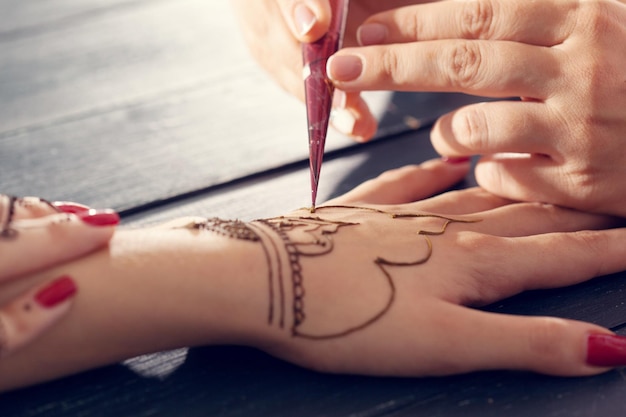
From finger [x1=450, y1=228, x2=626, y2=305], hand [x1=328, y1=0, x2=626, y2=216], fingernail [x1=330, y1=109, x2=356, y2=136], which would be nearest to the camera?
finger [x1=450, y1=228, x2=626, y2=305]

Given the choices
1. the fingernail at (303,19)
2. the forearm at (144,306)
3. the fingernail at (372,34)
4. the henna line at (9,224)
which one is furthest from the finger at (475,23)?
the henna line at (9,224)

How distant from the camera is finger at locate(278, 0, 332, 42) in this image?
3.31 ft

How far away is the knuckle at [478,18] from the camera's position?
3.27 feet

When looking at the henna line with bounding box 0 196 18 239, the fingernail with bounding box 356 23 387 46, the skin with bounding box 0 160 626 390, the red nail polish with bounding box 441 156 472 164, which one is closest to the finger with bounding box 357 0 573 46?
the fingernail with bounding box 356 23 387 46

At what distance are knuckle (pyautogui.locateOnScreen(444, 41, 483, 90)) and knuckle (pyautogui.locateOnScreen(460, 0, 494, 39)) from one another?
4 cm

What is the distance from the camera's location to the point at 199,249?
2.55 feet

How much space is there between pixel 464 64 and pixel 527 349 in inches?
17.3

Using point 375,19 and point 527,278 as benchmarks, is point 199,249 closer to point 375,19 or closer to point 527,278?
point 527,278

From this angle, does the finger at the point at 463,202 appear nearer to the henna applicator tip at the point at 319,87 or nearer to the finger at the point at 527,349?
the henna applicator tip at the point at 319,87

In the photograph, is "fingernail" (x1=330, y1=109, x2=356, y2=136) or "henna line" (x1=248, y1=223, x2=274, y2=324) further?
"fingernail" (x1=330, y1=109, x2=356, y2=136)

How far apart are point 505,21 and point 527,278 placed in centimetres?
39

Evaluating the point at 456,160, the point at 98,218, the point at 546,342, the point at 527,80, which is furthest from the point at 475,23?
the point at 98,218

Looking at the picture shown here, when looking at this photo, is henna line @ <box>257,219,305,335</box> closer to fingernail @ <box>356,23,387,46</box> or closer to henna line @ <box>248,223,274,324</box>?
henna line @ <box>248,223,274,324</box>

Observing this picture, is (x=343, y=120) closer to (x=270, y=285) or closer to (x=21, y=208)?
(x=270, y=285)
